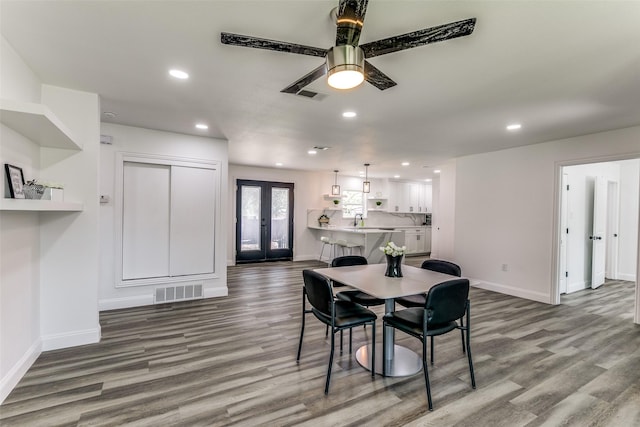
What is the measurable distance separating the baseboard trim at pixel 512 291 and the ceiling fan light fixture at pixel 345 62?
495cm

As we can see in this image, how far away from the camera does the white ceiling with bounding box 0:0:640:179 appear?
1.81 meters

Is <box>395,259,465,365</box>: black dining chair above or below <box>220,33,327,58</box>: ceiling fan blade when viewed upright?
below

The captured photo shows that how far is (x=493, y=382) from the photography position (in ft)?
8.28

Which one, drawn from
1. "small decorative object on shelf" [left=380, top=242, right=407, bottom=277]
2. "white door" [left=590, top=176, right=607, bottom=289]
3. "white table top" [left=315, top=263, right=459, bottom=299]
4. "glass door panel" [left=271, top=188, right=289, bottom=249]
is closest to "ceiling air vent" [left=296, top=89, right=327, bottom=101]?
"small decorative object on shelf" [left=380, top=242, right=407, bottom=277]

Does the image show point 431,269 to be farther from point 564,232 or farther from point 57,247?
point 57,247

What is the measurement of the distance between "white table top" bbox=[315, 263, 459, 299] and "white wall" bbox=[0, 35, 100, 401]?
96.7 inches

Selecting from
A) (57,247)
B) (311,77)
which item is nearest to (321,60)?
(311,77)

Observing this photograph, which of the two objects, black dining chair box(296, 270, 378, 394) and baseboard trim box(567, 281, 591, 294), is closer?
black dining chair box(296, 270, 378, 394)

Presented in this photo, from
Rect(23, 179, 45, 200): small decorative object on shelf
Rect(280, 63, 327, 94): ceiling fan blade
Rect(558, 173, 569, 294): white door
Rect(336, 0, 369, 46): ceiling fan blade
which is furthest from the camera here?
Rect(558, 173, 569, 294): white door

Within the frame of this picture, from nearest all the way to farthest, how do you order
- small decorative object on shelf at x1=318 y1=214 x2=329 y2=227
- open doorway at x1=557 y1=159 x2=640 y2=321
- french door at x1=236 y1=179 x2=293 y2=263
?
open doorway at x1=557 y1=159 x2=640 y2=321, french door at x1=236 y1=179 x2=293 y2=263, small decorative object on shelf at x1=318 y1=214 x2=329 y2=227

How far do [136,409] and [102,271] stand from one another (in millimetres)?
2687

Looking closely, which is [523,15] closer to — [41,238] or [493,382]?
[493,382]

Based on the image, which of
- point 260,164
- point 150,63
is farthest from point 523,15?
point 260,164

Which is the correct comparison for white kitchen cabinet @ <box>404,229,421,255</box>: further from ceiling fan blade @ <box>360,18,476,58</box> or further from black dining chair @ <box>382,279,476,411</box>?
ceiling fan blade @ <box>360,18,476,58</box>
